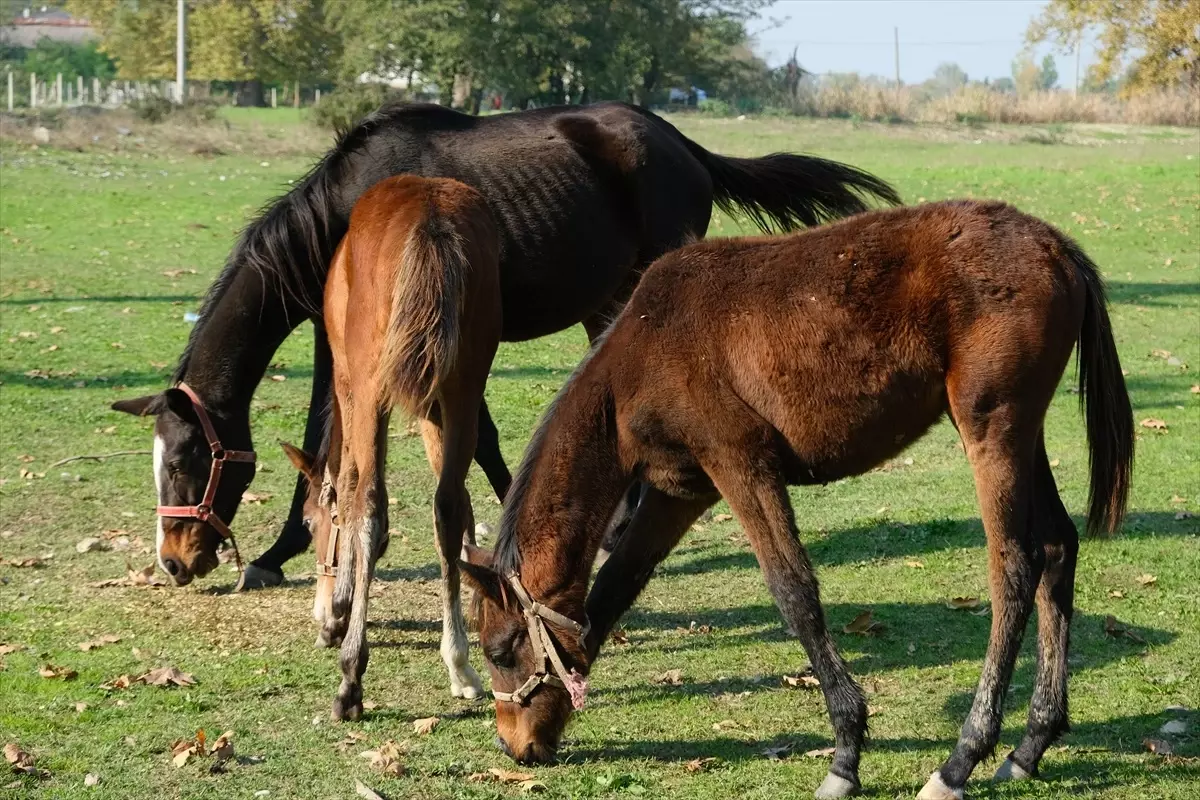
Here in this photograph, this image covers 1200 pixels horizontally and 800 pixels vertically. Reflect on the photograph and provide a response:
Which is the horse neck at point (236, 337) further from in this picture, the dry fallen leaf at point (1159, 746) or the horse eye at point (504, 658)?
the dry fallen leaf at point (1159, 746)

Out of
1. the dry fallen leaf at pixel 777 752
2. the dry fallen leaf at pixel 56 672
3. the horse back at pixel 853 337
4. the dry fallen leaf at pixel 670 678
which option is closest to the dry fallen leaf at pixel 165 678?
the dry fallen leaf at pixel 56 672

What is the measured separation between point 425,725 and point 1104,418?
2.94 m

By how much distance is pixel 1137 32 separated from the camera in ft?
141

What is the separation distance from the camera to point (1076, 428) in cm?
1052

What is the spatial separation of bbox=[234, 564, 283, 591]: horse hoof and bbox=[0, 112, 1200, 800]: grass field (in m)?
0.12

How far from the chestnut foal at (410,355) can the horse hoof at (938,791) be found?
2.02m

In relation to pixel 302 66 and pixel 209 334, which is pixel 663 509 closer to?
pixel 209 334

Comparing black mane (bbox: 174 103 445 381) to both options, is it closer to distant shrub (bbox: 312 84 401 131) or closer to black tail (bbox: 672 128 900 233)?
black tail (bbox: 672 128 900 233)

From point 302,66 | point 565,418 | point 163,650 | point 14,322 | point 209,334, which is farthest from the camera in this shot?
point 302,66

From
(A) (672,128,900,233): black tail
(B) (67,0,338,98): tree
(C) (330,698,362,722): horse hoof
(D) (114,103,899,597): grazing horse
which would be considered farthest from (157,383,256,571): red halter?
(B) (67,0,338,98): tree

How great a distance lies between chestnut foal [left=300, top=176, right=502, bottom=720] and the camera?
513cm

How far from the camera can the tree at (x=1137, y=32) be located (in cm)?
4250

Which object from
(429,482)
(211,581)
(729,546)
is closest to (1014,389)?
(729,546)

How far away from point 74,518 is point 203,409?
7.39 ft
